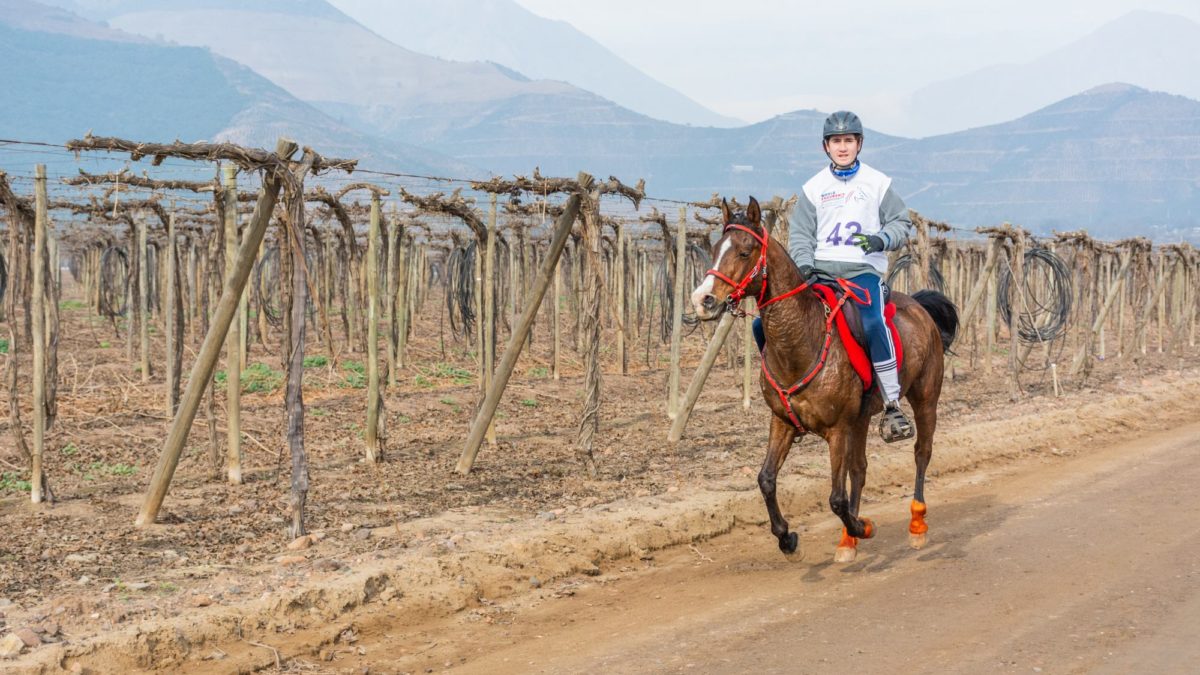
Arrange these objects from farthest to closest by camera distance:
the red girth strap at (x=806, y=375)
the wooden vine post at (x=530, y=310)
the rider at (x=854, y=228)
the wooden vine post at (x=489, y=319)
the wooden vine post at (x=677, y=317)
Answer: the wooden vine post at (x=677, y=317) < the wooden vine post at (x=489, y=319) < the wooden vine post at (x=530, y=310) < the rider at (x=854, y=228) < the red girth strap at (x=806, y=375)

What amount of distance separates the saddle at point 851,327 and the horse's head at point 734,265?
2.30 feet

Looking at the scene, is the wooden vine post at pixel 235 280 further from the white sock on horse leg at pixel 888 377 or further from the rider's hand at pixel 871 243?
the white sock on horse leg at pixel 888 377

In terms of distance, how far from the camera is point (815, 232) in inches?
299

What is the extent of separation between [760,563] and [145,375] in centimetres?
1268

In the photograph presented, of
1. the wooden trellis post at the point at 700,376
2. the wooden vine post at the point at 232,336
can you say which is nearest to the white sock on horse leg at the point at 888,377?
the wooden trellis post at the point at 700,376

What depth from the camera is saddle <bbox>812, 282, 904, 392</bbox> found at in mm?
7008

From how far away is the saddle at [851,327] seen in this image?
7008mm

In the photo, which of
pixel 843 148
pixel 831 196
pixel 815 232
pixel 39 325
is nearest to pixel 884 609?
pixel 815 232

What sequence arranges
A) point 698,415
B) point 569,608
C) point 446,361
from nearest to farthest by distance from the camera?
point 569,608 < point 698,415 < point 446,361

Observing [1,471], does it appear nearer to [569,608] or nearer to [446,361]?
[569,608]

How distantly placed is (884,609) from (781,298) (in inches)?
76.6

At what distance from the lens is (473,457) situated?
10219mm

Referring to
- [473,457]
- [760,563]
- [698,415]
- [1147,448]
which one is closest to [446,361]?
[698,415]

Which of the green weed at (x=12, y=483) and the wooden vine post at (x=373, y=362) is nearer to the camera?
the green weed at (x=12, y=483)
